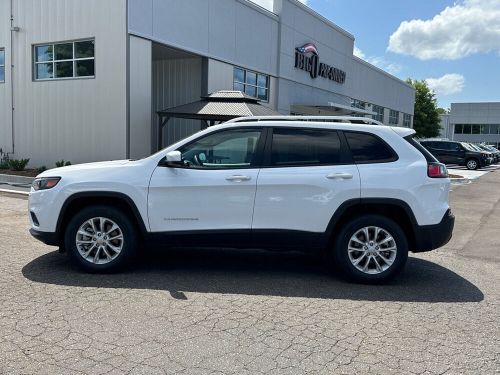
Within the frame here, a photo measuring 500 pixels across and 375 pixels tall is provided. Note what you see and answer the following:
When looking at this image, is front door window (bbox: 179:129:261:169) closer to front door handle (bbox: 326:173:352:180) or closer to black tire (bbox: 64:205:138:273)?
front door handle (bbox: 326:173:352:180)

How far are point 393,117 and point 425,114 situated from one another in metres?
17.6

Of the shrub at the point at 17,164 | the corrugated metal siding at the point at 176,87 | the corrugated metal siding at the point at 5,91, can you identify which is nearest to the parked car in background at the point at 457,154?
the corrugated metal siding at the point at 176,87

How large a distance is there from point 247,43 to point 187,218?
17308 mm

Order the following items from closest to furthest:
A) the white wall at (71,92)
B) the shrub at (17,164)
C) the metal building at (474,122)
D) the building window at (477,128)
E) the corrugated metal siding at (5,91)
Answer: the white wall at (71,92) → the shrub at (17,164) → the corrugated metal siding at (5,91) → the metal building at (474,122) → the building window at (477,128)

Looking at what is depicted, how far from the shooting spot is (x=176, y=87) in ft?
66.4

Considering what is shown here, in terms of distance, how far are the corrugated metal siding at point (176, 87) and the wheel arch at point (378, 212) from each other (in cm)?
1450

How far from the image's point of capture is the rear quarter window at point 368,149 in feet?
17.6

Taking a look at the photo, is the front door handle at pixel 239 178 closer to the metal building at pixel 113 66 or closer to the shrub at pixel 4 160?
the metal building at pixel 113 66

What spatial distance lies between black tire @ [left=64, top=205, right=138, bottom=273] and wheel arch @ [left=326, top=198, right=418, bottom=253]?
7.33 feet

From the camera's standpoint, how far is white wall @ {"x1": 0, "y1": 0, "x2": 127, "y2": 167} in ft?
50.3

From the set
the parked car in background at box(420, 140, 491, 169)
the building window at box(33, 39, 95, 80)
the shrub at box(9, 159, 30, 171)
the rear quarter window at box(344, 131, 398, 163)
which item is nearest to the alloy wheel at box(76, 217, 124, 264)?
the rear quarter window at box(344, 131, 398, 163)

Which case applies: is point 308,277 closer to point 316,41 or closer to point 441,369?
point 441,369

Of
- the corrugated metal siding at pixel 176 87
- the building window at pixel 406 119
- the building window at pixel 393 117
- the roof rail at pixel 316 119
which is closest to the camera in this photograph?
the roof rail at pixel 316 119

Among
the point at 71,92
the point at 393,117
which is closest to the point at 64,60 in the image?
the point at 71,92
